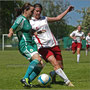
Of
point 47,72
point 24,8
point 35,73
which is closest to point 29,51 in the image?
point 35,73

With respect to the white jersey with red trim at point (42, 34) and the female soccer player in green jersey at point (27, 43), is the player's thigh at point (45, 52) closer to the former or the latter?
the white jersey with red trim at point (42, 34)

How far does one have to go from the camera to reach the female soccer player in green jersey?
710 cm

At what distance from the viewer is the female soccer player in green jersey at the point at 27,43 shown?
7098 millimetres

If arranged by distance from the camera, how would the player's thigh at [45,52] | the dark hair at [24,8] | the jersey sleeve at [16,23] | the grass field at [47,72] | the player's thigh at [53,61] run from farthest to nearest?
the player's thigh at [45,52] < the player's thigh at [53,61] < the grass field at [47,72] < the dark hair at [24,8] < the jersey sleeve at [16,23]

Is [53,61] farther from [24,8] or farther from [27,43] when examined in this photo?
[24,8]

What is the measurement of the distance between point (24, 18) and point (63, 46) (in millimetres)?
40222

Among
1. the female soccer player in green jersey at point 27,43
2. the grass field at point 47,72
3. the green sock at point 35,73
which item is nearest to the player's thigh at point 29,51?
the female soccer player in green jersey at point 27,43

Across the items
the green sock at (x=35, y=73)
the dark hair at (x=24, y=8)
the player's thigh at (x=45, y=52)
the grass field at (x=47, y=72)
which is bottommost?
the grass field at (x=47, y=72)

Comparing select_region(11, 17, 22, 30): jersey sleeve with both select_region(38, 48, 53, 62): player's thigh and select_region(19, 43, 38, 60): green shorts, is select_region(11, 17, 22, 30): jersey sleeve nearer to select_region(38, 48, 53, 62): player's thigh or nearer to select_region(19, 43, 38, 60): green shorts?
select_region(19, 43, 38, 60): green shorts

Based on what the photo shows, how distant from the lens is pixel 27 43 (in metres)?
7.23

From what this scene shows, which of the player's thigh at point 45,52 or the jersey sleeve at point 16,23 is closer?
the jersey sleeve at point 16,23

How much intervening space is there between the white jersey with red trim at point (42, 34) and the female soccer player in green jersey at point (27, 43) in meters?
0.38

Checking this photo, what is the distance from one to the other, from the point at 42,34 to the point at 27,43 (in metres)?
0.68

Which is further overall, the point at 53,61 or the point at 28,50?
the point at 53,61
